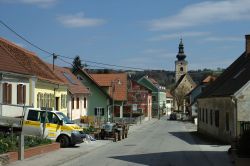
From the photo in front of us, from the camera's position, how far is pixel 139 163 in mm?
22156

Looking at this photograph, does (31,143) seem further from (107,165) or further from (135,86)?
(135,86)

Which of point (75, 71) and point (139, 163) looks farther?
point (75, 71)

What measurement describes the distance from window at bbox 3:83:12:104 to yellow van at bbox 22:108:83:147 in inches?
71.5

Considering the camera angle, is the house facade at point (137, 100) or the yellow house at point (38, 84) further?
the house facade at point (137, 100)

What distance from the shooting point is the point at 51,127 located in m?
30.7

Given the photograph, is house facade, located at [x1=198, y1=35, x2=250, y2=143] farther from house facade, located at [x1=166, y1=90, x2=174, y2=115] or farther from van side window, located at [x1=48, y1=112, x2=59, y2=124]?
house facade, located at [x1=166, y1=90, x2=174, y2=115]

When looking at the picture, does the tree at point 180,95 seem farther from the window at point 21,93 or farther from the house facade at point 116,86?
the window at point 21,93

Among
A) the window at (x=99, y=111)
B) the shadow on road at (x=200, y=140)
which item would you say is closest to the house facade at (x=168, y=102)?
the window at (x=99, y=111)

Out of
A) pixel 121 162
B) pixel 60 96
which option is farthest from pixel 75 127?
pixel 60 96

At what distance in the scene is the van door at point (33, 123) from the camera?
30.1 m

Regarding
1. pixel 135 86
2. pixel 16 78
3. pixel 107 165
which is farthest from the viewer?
pixel 135 86

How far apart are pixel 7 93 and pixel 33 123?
2735 mm

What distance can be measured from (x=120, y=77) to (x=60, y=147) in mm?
53366

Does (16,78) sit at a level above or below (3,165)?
above
